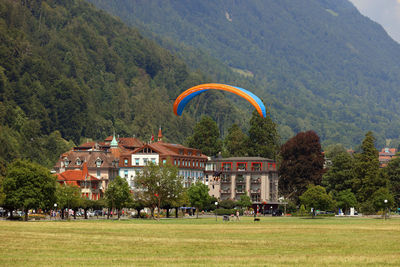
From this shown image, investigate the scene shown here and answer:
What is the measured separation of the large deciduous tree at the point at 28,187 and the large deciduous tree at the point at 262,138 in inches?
3674

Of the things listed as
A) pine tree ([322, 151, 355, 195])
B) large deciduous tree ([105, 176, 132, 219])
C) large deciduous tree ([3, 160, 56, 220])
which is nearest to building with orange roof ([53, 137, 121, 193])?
pine tree ([322, 151, 355, 195])

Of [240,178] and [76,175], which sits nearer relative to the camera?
[76,175]

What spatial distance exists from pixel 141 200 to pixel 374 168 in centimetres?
4337

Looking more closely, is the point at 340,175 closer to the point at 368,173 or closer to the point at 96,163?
the point at 368,173

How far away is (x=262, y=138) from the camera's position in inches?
7530

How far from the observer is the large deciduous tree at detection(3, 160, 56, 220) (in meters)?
98.5

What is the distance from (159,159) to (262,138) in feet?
115

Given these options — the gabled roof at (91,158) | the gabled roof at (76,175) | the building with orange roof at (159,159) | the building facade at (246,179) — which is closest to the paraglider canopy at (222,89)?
the building with orange roof at (159,159)

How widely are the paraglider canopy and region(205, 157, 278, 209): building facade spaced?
79796 mm

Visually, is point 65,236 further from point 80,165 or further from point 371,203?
point 80,165

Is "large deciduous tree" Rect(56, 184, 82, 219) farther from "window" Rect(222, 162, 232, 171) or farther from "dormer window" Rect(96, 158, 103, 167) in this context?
"window" Rect(222, 162, 232, 171)

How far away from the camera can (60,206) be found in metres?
113

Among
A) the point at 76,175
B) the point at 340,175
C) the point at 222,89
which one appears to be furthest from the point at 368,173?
the point at 76,175

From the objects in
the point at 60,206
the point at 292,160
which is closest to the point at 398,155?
the point at 292,160
